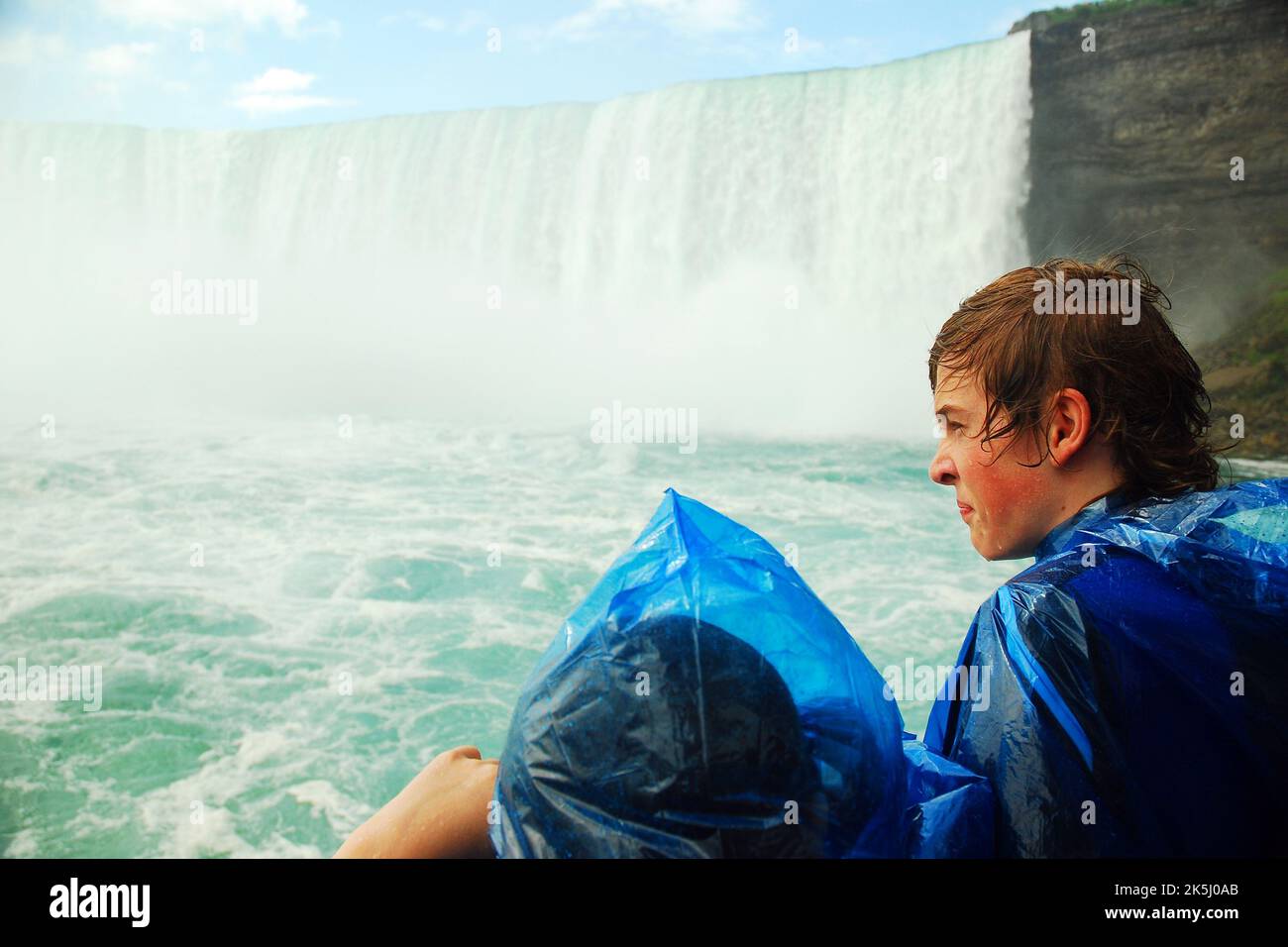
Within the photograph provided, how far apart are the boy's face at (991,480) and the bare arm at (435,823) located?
57cm

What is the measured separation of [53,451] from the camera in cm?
1039

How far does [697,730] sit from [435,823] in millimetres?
303

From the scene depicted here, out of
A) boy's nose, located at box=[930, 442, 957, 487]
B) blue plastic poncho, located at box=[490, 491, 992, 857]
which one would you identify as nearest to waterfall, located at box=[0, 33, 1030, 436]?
boy's nose, located at box=[930, 442, 957, 487]

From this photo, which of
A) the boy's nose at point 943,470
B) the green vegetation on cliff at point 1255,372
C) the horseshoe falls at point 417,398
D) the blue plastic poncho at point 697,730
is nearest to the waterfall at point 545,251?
the horseshoe falls at point 417,398

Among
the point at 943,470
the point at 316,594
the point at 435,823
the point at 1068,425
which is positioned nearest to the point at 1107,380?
the point at 1068,425

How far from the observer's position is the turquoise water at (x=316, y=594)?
402cm

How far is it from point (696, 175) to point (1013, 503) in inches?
622

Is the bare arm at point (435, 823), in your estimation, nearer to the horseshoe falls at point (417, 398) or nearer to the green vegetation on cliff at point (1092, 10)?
the horseshoe falls at point (417, 398)

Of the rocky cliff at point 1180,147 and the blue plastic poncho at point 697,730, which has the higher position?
the rocky cliff at point 1180,147

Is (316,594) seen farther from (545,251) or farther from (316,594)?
(545,251)

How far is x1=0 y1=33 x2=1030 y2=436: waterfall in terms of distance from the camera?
573 inches

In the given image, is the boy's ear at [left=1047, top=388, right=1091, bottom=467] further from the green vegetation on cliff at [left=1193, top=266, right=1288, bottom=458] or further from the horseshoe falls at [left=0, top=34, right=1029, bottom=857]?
the green vegetation on cliff at [left=1193, top=266, right=1288, bottom=458]

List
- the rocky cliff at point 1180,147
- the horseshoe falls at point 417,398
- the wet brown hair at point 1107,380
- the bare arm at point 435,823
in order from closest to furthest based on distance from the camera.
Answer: the bare arm at point 435,823 < the wet brown hair at point 1107,380 < the horseshoe falls at point 417,398 < the rocky cliff at point 1180,147

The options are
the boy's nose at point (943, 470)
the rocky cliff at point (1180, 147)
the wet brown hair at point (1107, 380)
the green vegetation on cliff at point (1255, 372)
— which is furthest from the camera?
the rocky cliff at point (1180, 147)
